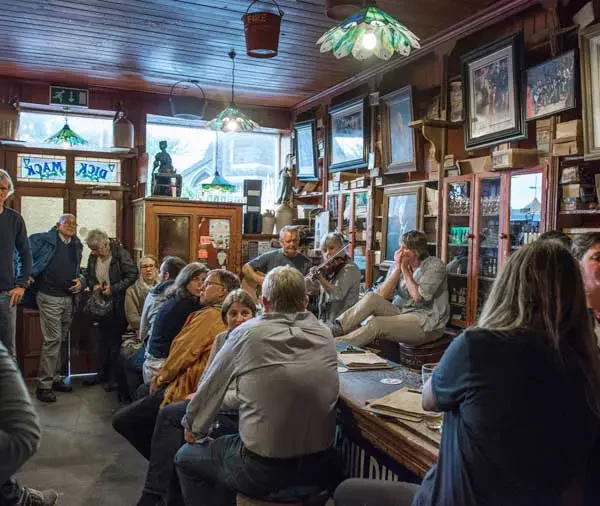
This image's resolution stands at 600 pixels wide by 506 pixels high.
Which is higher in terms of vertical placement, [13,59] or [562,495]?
[13,59]

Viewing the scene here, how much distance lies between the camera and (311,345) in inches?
85.0

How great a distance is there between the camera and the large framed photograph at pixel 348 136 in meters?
5.78

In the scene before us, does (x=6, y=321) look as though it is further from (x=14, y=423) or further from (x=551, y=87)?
(x=551, y=87)

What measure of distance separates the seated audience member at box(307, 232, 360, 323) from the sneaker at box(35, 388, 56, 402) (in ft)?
8.05

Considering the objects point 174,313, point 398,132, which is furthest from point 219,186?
point 174,313

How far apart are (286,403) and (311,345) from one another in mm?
234

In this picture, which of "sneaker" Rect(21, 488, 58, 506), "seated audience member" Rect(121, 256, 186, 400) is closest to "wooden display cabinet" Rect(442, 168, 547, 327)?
"seated audience member" Rect(121, 256, 186, 400)

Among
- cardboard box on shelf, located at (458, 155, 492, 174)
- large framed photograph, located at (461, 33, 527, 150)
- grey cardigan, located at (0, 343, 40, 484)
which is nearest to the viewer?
grey cardigan, located at (0, 343, 40, 484)

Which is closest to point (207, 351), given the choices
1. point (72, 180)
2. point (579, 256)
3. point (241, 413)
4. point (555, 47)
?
point (241, 413)

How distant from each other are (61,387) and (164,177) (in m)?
2.34

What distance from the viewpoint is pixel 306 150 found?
690 cm

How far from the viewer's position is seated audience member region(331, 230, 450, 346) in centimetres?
407

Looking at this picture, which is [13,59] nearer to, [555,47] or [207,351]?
[207,351]

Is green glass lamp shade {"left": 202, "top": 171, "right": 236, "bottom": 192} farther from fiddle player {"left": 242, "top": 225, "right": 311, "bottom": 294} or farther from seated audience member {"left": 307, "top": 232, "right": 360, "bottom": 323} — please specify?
seated audience member {"left": 307, "top": 232, "right": 360, "bottom": 323}
